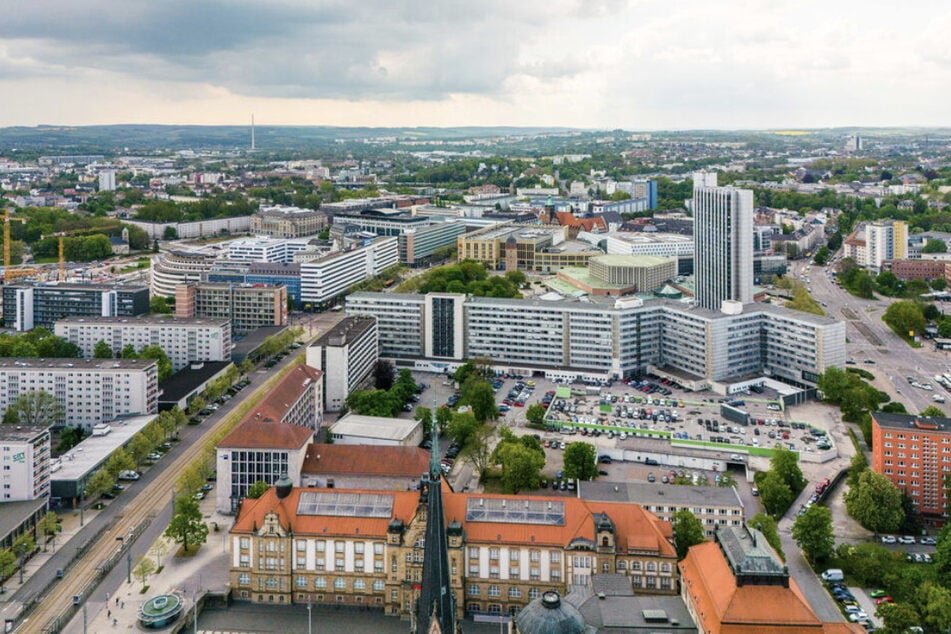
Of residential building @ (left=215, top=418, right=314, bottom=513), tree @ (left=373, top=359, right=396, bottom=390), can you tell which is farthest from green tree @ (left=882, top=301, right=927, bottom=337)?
residential building @ (left=215, top=418, right=314, bottom=513)

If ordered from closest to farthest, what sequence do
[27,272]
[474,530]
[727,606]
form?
[727,606]
[474,530]
[27,272]

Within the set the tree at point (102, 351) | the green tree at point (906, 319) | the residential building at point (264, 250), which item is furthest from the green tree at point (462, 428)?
the residential building at point (264, 250)

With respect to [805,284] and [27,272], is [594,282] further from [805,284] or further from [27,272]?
[27,272]

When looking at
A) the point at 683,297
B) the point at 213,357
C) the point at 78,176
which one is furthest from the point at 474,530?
the point at 78,176

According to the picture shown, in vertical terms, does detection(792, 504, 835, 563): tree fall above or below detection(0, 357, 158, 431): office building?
below

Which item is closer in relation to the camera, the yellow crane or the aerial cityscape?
the aerial cityscape

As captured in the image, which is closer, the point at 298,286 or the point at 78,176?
the point at 298,286

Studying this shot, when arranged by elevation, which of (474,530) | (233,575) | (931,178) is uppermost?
(931,178)

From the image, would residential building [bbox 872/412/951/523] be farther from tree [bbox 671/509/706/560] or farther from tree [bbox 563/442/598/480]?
tree [bbox 563/442/598/480]
